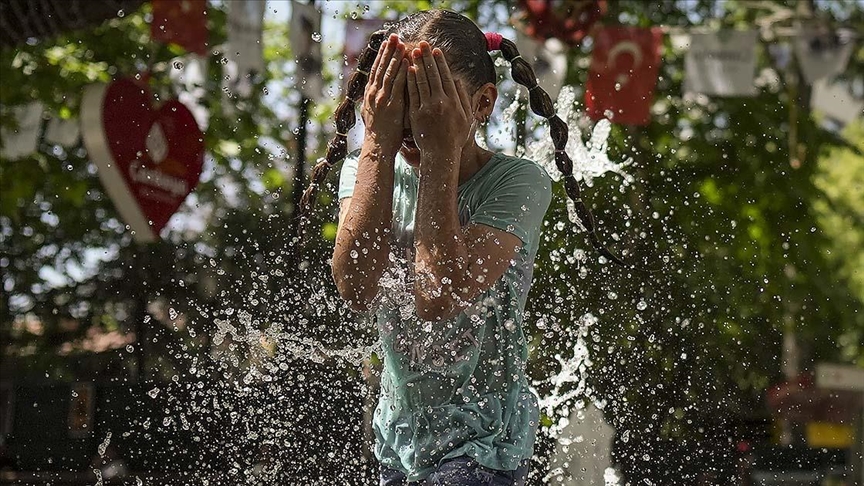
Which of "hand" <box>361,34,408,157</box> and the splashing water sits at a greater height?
"hand" <box>361,34,408,157</box>

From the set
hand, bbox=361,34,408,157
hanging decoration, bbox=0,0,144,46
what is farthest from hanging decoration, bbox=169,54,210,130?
hand, bbox=361,34,408,157

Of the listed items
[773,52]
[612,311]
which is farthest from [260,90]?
[612,311]

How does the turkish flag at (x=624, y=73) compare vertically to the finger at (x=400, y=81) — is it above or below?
below

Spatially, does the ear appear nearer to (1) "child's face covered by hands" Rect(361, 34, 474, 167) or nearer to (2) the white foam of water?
(1) "child's face covered by hands" Rect(361, 34, 474, 167)

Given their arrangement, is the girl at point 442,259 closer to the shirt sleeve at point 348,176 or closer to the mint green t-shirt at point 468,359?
the mint green t-shirt at point 468,359

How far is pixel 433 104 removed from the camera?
2.02 meters

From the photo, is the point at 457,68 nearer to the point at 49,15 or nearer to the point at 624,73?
the point at 49,15

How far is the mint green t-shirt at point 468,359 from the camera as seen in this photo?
206 centimetres

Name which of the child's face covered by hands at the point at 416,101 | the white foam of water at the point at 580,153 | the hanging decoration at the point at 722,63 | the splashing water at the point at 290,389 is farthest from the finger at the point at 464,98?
the hanging decoration at the point at 722,63

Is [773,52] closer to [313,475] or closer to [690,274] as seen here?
[690,274]

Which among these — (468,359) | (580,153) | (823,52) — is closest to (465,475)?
(468,359)

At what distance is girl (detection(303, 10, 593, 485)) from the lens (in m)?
2.02

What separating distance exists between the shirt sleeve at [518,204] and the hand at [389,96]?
223mm

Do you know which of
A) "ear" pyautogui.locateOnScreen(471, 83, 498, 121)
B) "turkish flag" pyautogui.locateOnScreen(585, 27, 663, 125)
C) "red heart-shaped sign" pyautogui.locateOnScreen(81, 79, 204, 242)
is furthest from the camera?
"turkish flag" pyautogui.locateOnScreen(585, 27, 663, 125)
